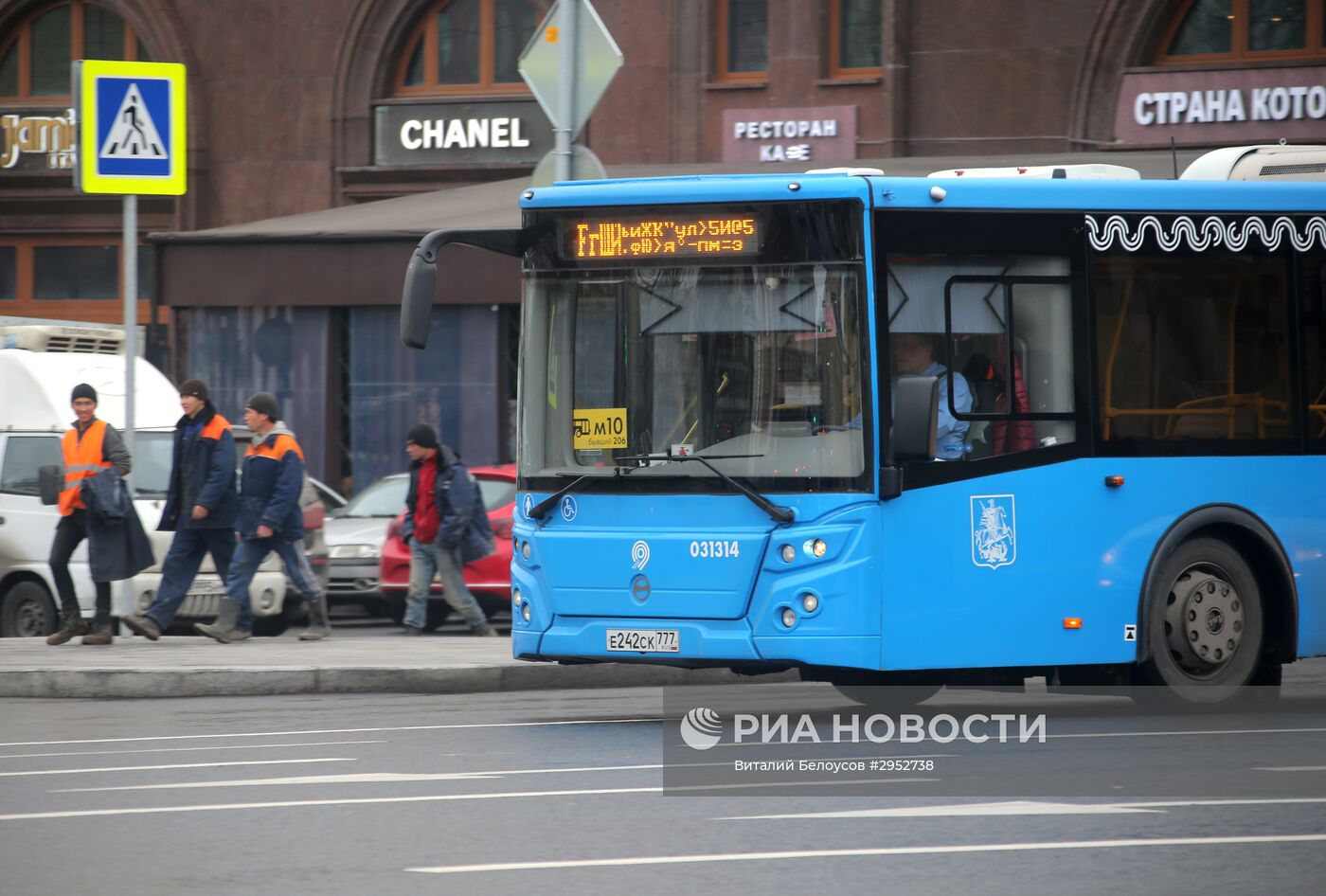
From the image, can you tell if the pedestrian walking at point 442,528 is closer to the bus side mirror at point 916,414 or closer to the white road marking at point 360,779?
the bus side mirror at point 916,414

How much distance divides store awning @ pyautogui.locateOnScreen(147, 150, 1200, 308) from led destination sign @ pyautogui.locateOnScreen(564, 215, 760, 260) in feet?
40.7

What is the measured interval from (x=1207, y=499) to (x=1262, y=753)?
2097 millimetres

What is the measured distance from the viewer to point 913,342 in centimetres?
989

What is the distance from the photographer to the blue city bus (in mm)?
9781

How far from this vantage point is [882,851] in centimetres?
651

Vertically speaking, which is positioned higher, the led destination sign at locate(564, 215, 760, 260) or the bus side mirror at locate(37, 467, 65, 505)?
the led destination sign at locate(564, 215, 760, 260)

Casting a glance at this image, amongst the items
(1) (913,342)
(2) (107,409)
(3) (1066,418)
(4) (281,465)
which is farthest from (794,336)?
(2) (107,409)

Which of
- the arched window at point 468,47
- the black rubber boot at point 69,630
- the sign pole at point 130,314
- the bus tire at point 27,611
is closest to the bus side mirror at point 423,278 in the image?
the sign pole at point 130,314

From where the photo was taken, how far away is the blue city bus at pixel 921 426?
9.78 metres

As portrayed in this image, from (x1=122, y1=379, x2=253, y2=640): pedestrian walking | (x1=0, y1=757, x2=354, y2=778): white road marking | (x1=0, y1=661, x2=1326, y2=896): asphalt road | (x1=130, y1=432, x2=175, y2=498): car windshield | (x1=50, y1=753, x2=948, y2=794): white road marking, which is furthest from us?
(x1=130, y1=432, x2=175, y2=498): car windshield

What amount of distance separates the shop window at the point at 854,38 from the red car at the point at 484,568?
8.31 m

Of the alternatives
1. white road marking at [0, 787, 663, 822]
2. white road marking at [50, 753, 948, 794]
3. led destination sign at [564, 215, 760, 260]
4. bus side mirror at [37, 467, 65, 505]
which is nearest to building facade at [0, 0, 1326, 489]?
bus side mirror at [37, 467, 65, 505]

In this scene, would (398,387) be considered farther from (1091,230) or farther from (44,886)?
(44,886)

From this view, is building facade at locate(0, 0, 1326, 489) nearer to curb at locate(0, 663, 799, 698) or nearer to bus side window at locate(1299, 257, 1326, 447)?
curb at locate(0, 663, 799, 698)
